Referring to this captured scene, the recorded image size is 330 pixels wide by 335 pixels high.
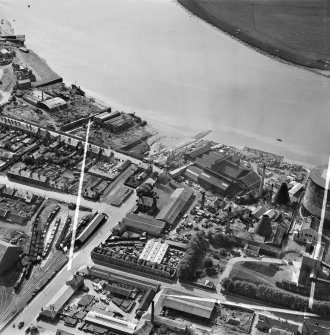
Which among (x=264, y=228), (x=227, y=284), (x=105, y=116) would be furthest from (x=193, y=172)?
(x=227, y=284)

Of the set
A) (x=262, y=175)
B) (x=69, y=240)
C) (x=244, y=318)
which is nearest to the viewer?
(x=244, y=318)

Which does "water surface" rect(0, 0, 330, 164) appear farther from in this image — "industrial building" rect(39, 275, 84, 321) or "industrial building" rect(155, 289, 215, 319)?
"industrial building" rect(39, 275, 84, 321)

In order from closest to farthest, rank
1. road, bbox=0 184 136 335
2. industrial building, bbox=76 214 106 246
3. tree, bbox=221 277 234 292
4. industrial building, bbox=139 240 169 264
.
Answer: road, bbox=0 184 136 335, tree, bbox=221 277 234 292, industrial building, bbox=139 240 169 264, industrial building, bbox=76 214 106 246

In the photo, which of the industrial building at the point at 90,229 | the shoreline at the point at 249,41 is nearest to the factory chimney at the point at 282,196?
the industrial building at the point at 90,229

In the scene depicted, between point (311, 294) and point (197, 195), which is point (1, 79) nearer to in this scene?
point (197, 195)

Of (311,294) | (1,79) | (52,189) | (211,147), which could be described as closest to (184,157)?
(211,147)

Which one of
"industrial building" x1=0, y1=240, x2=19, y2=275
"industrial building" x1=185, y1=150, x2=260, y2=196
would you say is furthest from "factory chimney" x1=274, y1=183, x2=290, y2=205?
"industrial building" x1=0, y1=240, x2=19, y2=275

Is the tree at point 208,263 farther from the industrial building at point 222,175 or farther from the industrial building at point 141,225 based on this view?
the industrial building at point 222,175
